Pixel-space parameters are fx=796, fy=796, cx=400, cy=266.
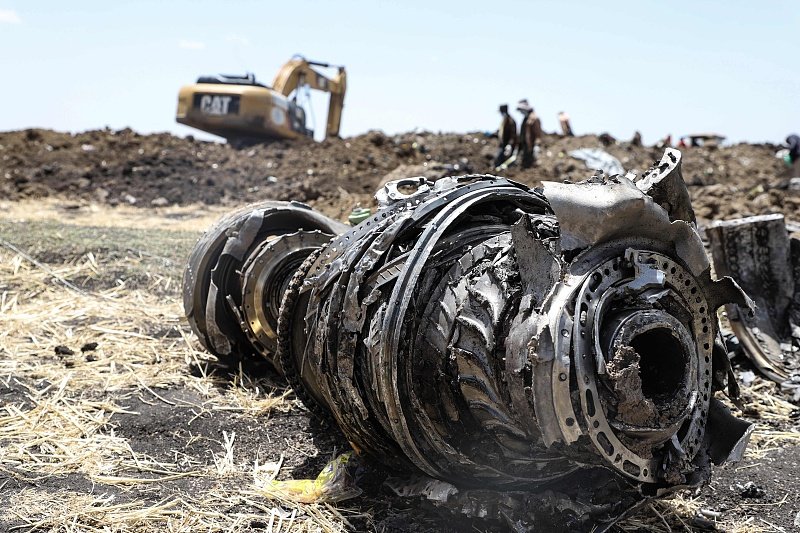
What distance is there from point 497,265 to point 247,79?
52.5ft

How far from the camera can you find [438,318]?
2.76 m

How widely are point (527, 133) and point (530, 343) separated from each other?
12.6 m

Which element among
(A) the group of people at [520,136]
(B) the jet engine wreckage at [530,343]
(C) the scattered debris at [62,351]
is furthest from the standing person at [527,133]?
(B) the jet engine wreckage at [530,343]

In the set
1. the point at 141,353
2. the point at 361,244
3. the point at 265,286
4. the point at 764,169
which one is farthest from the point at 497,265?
the point at 764,169

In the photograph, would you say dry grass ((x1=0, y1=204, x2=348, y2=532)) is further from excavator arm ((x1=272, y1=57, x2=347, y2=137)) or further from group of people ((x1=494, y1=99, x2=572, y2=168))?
excavator arm ((x1=272, y1=57, x2=347, y2=137))

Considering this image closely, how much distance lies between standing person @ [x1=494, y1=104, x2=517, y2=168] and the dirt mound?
1.73ft

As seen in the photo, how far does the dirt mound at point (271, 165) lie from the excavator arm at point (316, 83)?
1651 mm

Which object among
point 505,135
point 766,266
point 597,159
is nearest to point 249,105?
point 505,135

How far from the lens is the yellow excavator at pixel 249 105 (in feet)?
56.0

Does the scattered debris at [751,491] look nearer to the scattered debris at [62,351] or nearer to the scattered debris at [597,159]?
the scattered debris at [62,351]

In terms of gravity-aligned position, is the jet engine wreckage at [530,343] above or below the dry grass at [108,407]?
above

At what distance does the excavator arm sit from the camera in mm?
18609

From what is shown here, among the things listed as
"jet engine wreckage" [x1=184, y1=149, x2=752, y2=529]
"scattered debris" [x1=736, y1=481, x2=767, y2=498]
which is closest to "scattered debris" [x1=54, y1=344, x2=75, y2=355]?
"jet engine wreckage" [x1=184, y1=149, x2=752, y2=529]

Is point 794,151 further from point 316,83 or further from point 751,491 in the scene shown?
point 751,491
